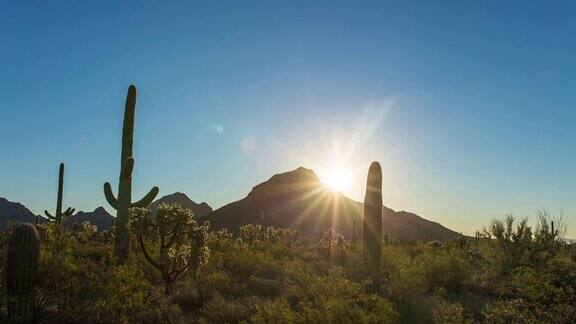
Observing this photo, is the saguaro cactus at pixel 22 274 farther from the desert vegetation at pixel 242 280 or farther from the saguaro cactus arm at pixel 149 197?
the saguaro cactus arm at pixel 149 197

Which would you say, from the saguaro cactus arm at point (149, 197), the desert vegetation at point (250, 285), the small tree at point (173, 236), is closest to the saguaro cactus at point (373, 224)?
the desert vegetation at point (250, 285)

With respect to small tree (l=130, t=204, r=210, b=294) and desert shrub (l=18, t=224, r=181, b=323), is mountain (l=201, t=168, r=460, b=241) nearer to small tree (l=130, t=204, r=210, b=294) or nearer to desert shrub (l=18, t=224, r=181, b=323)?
small tree (l=130, t=204, r=210, b=294)

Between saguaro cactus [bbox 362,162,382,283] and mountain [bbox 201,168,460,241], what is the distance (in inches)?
2203

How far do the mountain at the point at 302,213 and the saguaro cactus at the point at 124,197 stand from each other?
5657cm

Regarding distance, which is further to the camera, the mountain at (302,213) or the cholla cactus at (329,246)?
the mountain at (302,213)

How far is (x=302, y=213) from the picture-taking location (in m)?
84.3

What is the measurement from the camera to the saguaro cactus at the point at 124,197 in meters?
17.5

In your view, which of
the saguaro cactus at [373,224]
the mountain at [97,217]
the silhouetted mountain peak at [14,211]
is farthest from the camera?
the silhouetted mountain peak at [14,211]

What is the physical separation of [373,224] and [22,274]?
37.8 feet

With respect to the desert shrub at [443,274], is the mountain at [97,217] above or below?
above

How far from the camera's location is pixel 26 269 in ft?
32.1

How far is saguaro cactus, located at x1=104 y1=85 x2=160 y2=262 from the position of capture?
57.4 ft

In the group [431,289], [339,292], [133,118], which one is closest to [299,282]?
[339,292]

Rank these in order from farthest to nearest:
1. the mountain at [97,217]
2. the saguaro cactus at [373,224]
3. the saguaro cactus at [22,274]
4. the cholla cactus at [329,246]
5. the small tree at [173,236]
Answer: the mountain at [97,217] → the cholla cactus at [329,246] → the saguaro cactus at [373,224] → the small tree at [173,236] → the saguaro cactus at [22,274]
